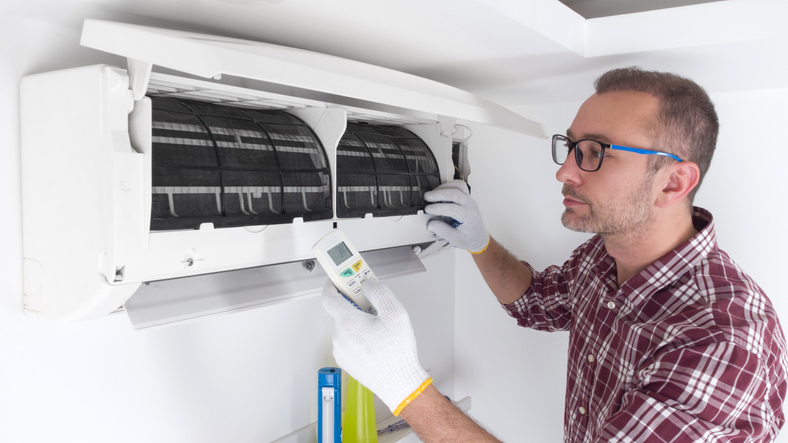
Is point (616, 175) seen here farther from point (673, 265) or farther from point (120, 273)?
point (120, 273)

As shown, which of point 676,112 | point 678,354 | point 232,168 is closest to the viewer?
point 232,168

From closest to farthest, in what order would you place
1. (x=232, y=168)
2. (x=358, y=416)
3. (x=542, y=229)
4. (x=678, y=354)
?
1. (x=232, y=168)
2. (x=678, y=354)
3. (x=358, y=416)
4. (x=542, y=229)

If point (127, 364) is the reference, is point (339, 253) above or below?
above

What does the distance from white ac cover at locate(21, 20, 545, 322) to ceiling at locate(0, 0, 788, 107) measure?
0.25 feet

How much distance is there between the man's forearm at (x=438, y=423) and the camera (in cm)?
112

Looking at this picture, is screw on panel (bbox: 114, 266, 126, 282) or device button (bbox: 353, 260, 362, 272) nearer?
screw on panel (bbox: 114, 266, 126, 282)

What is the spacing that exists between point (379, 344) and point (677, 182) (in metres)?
0.80

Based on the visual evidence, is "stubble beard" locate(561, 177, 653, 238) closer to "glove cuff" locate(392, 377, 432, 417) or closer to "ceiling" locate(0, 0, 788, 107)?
"ceiling" locate(0, 0, 788, 107)

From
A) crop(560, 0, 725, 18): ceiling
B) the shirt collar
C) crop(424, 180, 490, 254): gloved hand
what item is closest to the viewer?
the shirt collar

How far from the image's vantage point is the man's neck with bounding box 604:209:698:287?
1274 millimetres

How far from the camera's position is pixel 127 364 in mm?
1131

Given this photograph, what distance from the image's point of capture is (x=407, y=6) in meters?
0.85

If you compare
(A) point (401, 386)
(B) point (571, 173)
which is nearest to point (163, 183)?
(A) point (401, 386)

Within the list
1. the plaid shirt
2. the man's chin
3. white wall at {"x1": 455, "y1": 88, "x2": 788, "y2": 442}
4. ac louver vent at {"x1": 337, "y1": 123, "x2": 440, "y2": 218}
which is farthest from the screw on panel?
white wall at {"x1": 455, "y1": 88, "x2": 788, "y2": 442}
